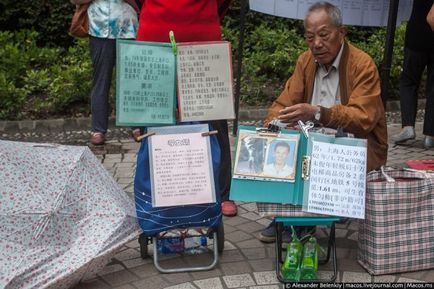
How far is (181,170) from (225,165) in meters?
0.86

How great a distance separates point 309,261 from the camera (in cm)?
351

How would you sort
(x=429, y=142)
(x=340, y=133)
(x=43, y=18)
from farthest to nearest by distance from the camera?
(x=43, y=18)
(x=429, y=142)
(x=340, y=133)

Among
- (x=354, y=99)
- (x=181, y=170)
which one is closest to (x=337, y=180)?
(x=354, y=99)

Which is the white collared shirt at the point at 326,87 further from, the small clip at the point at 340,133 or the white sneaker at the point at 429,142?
the white sneaker at the point at 429,142

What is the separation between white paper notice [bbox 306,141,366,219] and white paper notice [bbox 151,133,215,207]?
0.58m

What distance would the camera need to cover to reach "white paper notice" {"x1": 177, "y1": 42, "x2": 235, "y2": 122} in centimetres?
363

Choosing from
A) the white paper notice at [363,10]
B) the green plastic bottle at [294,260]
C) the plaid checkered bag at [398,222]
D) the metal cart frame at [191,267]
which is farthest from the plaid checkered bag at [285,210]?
the white paper notice at [363,10]

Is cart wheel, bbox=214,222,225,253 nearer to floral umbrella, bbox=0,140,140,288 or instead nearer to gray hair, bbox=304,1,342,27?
floral umbrella, bbox=0,140,140,288

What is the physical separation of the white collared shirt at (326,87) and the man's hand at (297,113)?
372 mm

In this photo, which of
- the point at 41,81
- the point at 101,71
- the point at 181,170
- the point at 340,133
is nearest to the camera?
the point at 340,133

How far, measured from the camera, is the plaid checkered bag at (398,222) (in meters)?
3.45

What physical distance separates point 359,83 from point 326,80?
25 centimetres

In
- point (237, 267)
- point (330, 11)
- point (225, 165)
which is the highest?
point (330, 11)

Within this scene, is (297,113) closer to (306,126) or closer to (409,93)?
(306,126)
